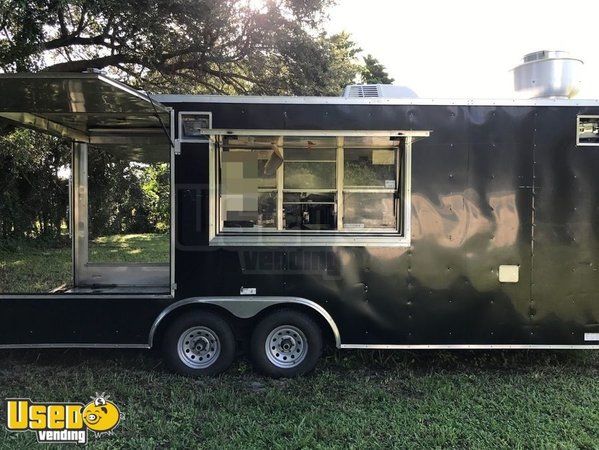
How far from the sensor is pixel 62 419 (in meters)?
3.82

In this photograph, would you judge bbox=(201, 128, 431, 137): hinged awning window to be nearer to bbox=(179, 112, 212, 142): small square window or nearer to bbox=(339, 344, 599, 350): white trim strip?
bbox=(179, 112, 212, 142): small square window

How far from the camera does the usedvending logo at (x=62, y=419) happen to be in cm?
362

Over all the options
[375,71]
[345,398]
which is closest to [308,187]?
[345,398]

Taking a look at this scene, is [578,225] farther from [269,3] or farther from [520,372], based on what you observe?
[269,3]

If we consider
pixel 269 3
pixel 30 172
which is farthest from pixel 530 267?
pixel 30 172

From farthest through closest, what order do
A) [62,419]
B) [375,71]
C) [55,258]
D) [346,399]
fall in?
[375,71]
[55,258]
[346,399]
[62,419]

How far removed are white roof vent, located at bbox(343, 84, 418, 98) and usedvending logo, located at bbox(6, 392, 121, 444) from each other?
354 cm

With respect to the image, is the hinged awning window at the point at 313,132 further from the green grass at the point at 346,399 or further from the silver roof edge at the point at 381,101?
the green grass at the point at 346,399

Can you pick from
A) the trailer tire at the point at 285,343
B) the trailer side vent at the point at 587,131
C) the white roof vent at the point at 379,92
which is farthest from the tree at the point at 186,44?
the trailer side vent at the point at 587,131

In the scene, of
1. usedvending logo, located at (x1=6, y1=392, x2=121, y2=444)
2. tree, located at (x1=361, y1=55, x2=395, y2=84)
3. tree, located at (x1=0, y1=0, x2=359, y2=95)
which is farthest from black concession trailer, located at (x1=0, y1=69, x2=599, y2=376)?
tree, located at (x1=361, y1=55, x2=395, y2=84)

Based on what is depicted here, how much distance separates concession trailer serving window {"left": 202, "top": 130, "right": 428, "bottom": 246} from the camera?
475 cm

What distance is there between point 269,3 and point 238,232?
7682 millimetres

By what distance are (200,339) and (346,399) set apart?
59.5 inches

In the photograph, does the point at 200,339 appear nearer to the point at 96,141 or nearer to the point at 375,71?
the point at 96,141
